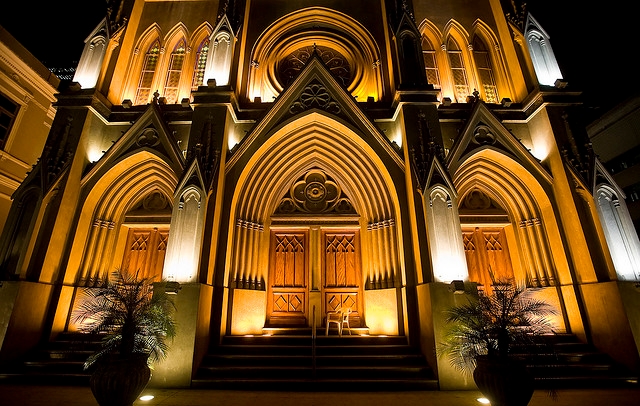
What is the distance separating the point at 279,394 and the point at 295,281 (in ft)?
12.0

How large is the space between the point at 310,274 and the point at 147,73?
30.5ft

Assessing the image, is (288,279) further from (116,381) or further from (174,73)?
(174,73)

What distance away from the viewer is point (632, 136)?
575 inches

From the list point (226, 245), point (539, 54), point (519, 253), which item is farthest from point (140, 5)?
point (519, 253)

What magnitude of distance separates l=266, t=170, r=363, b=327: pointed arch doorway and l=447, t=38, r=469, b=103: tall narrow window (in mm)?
5466

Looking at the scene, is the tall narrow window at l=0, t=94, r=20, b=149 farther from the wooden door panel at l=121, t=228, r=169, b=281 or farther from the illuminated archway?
the illuminated archway

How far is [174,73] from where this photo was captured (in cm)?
1077

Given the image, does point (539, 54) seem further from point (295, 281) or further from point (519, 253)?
point (295, 281)

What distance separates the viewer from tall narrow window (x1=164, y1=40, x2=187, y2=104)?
34.1 ft

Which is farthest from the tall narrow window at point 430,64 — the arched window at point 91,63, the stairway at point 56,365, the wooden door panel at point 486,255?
the stairway at point 56,365

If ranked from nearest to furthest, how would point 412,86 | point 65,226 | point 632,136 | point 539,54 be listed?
point 65,226 < point 412,86 < point 539,54 < point 632,136

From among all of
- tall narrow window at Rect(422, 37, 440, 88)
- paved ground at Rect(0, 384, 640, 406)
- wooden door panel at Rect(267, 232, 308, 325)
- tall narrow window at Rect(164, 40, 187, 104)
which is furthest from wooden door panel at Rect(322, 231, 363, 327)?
tall narrow window at Rect(164, 40, 187, 104)

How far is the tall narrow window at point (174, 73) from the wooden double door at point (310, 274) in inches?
241

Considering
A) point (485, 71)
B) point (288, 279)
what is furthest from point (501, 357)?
point (485, 71)
